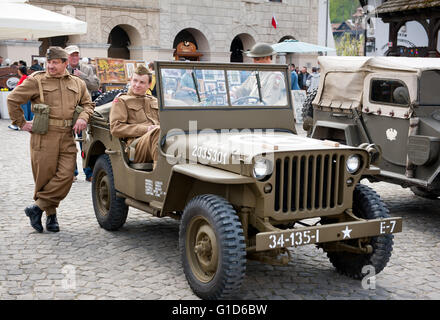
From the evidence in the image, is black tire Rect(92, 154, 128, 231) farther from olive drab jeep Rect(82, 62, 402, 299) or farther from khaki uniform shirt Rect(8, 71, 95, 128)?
khaki uniform shirt Rect(8, 71, 95, 128)

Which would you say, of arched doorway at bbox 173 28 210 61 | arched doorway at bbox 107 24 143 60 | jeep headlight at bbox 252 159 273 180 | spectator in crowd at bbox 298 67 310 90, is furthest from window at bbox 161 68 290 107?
arched doorway at bbox 173 28 210 61

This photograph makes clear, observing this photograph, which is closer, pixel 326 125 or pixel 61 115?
pixel 61 115

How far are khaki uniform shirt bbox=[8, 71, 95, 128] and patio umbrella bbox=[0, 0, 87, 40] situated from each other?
2180 mm

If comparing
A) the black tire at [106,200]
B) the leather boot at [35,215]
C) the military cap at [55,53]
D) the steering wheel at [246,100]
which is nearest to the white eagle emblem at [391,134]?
the steering wheel at [246,100]

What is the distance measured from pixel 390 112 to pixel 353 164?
2.82m

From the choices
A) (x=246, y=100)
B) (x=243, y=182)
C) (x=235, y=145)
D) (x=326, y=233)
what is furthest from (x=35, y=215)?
(x=326, y=233)

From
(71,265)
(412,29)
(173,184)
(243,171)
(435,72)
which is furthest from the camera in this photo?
(412,29)

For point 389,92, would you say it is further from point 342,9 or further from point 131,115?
point 342,9

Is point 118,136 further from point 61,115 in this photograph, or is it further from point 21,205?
point 21,205

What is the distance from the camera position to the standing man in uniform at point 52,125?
595cm

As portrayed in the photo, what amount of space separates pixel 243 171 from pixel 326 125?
4.06 m

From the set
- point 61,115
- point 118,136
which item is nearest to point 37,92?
point 61,115

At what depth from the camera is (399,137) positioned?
7.00 m

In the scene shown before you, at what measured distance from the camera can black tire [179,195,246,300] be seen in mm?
4023
